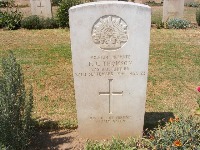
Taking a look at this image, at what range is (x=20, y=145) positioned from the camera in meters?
4.30

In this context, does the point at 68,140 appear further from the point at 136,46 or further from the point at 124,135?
the point at 136,46

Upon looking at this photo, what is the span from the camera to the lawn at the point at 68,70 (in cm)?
599

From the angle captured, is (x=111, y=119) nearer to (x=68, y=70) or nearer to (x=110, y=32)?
(x=110, y=32)

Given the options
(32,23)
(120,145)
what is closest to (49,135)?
(120,145)

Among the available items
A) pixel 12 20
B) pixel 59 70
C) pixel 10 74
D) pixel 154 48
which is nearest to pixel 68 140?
pixel 10 74

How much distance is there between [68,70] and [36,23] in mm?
5217

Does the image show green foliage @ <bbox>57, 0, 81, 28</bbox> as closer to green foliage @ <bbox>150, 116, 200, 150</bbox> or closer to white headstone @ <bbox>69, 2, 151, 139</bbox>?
white headstone @ <bbox>69, 2, 151, 139</bbox>

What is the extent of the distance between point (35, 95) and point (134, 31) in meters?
3.11

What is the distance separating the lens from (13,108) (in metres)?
4.07

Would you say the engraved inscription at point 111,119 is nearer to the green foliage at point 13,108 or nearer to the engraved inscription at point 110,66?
the engraved inscription at point 110,66

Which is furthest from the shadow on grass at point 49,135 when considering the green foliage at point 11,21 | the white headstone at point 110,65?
the green foliage at point 11,21

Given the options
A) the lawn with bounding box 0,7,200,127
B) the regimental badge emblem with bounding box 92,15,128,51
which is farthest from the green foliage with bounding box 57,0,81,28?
the regimental badge emblem with bounding box 92,15,128,51

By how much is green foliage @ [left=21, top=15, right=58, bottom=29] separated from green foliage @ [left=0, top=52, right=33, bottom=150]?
8.45 metres

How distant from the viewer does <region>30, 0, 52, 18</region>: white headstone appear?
516 inches
